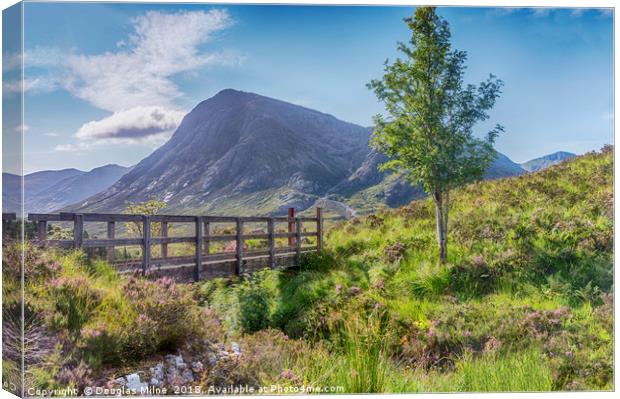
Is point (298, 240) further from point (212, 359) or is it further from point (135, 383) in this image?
point (135, 383)

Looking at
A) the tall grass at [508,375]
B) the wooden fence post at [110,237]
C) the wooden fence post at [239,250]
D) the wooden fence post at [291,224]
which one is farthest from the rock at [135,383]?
the wooden fence post at [291,224]

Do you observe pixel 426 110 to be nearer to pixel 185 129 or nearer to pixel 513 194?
pixel 513 194

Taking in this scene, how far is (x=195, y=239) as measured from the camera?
377 inches

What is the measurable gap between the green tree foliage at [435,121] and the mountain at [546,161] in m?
0.57

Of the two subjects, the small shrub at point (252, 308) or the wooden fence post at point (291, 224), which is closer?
the small shrub at point (252, 308)

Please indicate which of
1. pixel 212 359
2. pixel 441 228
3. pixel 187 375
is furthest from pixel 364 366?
pixel 441 228

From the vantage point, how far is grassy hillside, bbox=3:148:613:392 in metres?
6.45

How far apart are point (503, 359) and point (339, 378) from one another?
7.70 ft

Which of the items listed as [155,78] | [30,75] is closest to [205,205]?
[155,78]

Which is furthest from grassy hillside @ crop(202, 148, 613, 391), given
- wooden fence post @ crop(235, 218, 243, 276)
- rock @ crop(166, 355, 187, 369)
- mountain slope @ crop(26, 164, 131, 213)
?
mountain slope @ crop(26, 164, 131, 213)

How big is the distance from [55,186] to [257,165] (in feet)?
18.3

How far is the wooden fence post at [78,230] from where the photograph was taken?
293 inches

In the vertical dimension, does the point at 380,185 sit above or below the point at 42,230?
above

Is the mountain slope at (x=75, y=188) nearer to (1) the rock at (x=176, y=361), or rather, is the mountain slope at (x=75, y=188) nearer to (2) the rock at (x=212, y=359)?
(1) the rock at (x=176, y=361)
